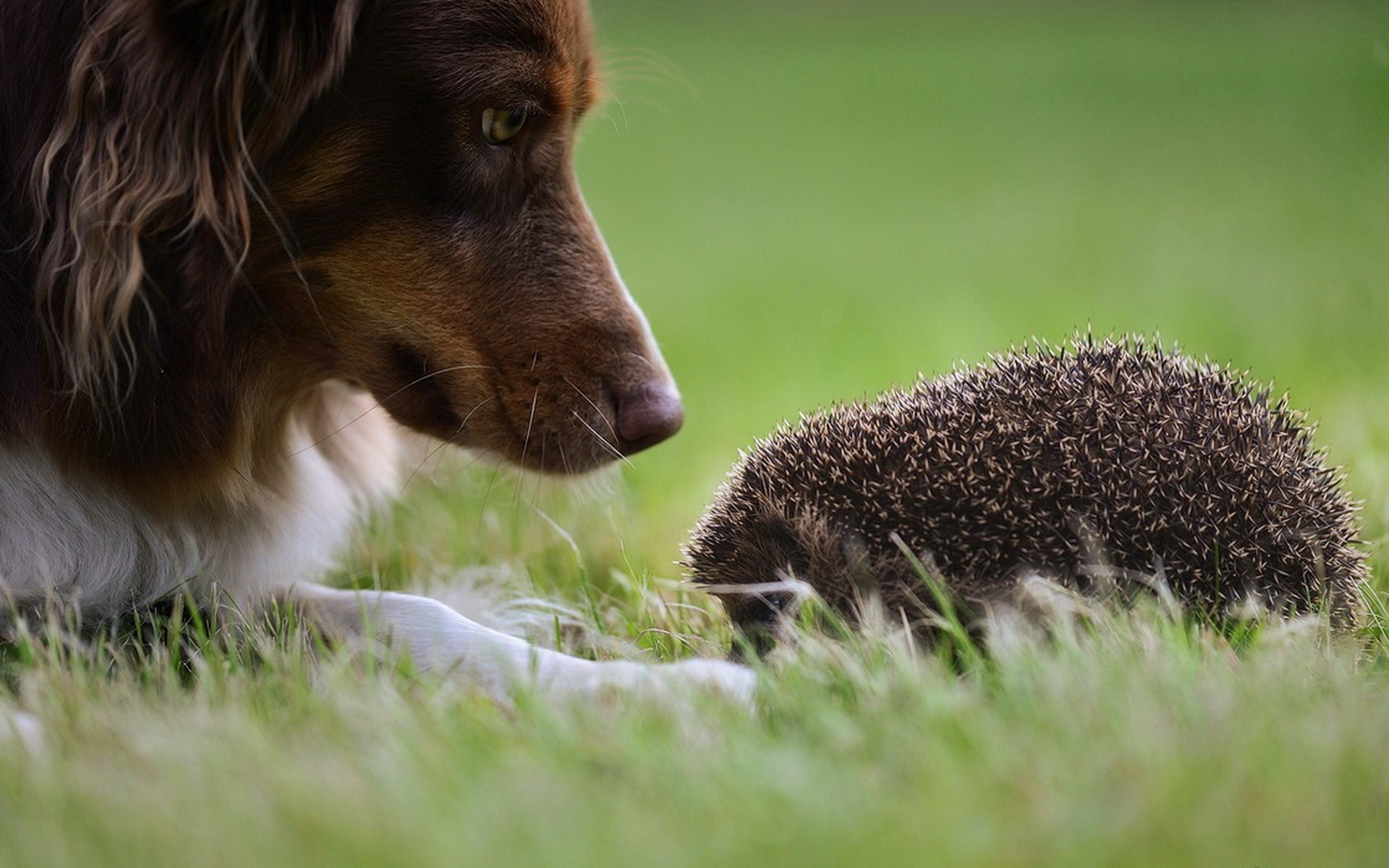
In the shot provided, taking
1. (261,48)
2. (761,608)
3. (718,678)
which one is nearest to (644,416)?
(761,608)

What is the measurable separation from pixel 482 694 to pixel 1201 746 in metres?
1.32

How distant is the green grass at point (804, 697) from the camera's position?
1899 mm

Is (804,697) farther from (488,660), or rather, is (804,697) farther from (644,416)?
(644,416)

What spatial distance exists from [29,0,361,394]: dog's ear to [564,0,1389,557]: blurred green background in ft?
3.68

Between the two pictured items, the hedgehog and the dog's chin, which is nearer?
the hedgehog

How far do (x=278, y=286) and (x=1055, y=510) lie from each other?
6.04 ft

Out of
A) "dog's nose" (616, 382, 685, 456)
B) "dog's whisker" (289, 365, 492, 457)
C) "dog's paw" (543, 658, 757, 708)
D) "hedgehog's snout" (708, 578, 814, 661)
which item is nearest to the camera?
"dog's paw" (543, 658, 757, 708)

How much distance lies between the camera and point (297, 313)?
122 inches

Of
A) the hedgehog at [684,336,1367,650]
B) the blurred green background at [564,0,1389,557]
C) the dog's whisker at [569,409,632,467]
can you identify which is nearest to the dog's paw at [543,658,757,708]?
the hedgehog at [684,336,1367,650]

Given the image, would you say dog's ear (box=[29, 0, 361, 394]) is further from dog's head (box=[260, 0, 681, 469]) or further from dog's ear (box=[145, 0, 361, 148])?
dog's head (box=[260, 0, 681, 469])

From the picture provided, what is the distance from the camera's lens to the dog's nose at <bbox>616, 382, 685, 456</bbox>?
10.6ft

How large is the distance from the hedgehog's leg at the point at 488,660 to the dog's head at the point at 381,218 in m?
0.47

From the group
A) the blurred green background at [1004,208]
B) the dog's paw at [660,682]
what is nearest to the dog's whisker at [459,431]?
the dog's paw at [660,682]

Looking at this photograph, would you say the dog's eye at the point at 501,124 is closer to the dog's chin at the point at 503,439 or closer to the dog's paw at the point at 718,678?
the dog's chin at the point at 503,439
